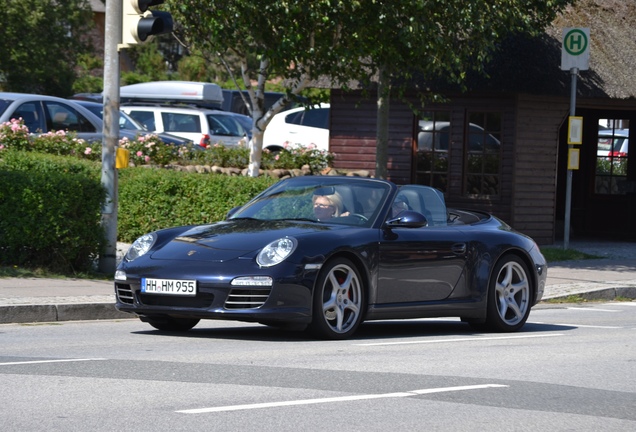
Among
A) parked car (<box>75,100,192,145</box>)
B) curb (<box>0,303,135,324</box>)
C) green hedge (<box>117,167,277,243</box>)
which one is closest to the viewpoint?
curb (<box>0,303,135,324</box>)

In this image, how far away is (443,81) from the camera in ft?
75.6

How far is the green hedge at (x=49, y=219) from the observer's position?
46.0ft

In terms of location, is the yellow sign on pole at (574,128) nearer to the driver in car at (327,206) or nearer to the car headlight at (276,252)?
the driver in car at (327,206)

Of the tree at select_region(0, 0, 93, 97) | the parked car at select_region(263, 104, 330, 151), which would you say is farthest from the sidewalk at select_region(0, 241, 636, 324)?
the tree at select_region(0, 0, 93, 97)

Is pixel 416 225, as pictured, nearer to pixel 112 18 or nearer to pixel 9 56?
→ pixel 112 18

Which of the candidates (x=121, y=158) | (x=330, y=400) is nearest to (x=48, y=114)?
(x=121, y=158)

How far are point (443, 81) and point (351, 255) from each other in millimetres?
12991

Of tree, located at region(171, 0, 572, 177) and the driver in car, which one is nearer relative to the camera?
the driver in car

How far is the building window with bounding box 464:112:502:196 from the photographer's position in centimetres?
2350

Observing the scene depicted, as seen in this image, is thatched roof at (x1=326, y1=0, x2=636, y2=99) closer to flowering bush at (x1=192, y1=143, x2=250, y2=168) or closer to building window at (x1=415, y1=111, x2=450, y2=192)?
building window at (x1=415, y1=111, x2=450, y2=192)

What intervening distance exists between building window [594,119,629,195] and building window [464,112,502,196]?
15.6ft

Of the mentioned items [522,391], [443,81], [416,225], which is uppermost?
[443,81]

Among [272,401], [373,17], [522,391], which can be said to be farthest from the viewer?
[373,17]

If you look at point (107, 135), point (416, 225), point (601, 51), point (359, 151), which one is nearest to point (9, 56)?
point (359, 151)
